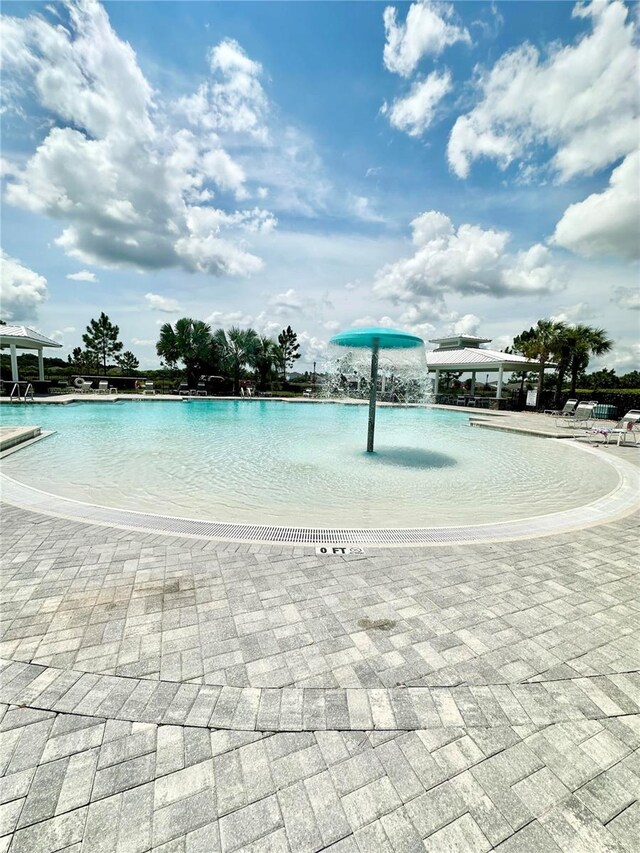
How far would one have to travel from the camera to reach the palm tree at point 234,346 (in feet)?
108

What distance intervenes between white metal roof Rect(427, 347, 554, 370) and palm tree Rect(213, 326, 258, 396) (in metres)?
15.8

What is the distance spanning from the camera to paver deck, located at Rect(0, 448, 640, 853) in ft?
5.24

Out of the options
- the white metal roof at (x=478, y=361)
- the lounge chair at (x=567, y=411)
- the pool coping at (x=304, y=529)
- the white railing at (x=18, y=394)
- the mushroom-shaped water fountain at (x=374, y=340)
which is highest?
the white metal roof at (x=478, y=361)

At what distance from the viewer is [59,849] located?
4.82 ft

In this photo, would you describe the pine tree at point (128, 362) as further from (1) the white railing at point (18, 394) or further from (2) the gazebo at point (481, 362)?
(2) the gazebo at point (481, 362)

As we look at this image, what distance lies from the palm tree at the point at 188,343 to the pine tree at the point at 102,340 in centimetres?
1799

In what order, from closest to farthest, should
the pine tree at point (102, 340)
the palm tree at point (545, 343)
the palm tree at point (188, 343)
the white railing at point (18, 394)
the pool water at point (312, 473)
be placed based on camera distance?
the pool water at point (312, 473) → the white railing at point (18, 394) → the palm tree at point (545, 343) → the palm tree at point (188, 343) → the pine tree at point (102, 340)

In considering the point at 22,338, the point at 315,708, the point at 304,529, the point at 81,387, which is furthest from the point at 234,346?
the point at 315,708

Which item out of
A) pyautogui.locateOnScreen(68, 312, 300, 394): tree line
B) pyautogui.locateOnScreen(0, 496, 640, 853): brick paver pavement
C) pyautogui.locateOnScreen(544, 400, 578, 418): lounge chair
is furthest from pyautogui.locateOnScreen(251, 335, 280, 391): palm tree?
pyautogui.locateOnScreen(0, 496, 640, 853): brick paver pavement

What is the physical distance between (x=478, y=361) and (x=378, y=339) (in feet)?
63.7

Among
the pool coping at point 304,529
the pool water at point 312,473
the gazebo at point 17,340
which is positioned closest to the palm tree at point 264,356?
the gazebo at point 17,340

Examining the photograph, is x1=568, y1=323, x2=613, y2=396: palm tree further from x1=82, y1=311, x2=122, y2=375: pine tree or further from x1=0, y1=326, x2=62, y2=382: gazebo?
x1=82, y1=311, x2=122, y2=375: pine tree

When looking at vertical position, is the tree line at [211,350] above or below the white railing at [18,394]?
above

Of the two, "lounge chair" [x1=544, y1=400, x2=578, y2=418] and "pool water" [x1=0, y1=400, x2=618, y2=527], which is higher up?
"lounge chair" [x1=544, y1=400, x2=578, y2=418]
